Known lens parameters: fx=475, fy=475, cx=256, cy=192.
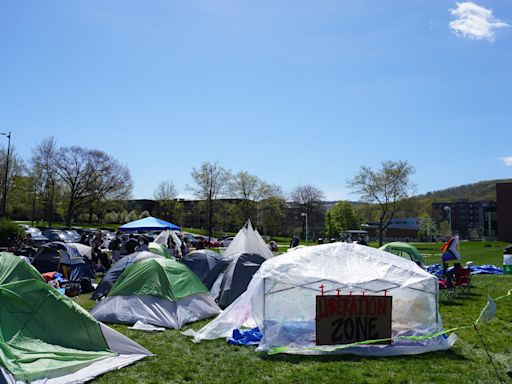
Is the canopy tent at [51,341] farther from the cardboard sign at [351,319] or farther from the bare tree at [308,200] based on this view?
the bare tree at [308,200]

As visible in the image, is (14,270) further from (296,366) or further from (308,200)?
(308,200)

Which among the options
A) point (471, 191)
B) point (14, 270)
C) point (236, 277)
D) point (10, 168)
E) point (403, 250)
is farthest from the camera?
point (471, 191)

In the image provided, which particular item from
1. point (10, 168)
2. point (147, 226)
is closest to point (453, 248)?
point (147, 226)

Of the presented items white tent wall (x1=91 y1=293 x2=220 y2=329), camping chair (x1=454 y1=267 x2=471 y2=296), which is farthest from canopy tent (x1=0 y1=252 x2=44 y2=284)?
camping chair (x1=454 y1=267 x2=471 y2=296)

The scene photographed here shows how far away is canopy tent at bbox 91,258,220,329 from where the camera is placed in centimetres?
1039

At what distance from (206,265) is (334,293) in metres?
6.37

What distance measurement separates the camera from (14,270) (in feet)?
24.4

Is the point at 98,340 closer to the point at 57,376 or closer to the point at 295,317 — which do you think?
the point at 57,376

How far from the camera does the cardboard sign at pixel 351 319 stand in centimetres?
829

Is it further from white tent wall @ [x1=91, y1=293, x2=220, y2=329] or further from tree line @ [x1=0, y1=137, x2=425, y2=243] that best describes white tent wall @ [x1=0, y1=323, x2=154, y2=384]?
tree line @ [x1=0, y1=137, x2=425, y2=243]

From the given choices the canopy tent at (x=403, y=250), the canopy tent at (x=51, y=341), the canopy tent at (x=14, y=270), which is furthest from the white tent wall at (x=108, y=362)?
the canopy tent at (x=403, y=250)

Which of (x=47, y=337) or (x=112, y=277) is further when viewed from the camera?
(x=112, y=277)

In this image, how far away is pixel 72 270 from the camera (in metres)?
17.4

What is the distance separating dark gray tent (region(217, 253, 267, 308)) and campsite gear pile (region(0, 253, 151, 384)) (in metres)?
5.04
